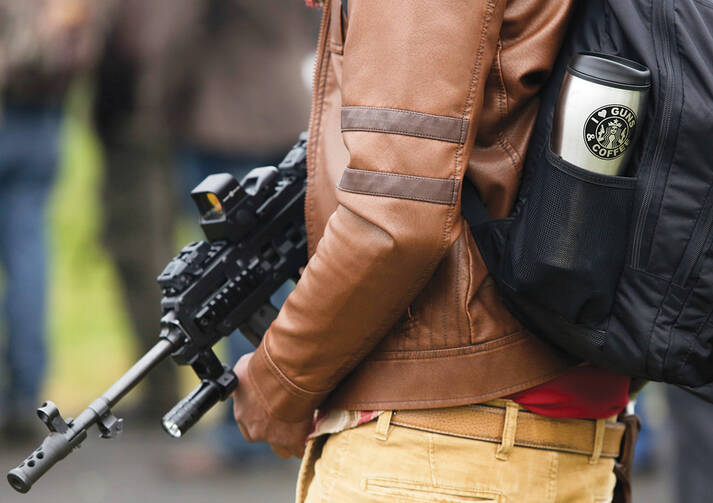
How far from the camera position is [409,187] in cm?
171

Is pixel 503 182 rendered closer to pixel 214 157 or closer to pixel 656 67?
pixel 656 67

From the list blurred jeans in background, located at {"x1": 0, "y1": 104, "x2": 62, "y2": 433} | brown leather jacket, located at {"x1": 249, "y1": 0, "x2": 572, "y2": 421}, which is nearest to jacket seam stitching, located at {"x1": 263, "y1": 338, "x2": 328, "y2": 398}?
brown leather jacket, located at {"x1": 249, "y1": 0, "x2": 572, "y2": 421}

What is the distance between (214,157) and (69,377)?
2.03 metres

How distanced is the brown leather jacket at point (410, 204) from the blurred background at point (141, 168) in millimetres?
1878

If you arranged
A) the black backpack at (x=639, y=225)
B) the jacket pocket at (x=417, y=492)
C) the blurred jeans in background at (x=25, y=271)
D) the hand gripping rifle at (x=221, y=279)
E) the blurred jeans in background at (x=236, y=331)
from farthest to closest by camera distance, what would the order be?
the blurred jeans in background at (x=25, y=271) → the blurred jeans in background at (x=236, y=331) → the hand gripping rifle at (x=221, y=279) → the jacket pocket at (x=417, y=492) → the black backpack at (x=639, y=225)

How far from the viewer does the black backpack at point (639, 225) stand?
5.33 ft

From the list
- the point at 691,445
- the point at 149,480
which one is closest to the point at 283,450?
the point at 691,445

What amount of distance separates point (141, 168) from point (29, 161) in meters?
0.76

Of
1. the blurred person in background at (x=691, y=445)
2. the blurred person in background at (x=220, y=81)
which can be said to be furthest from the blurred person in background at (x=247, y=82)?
the blurred person in background at (x=691, y=445)

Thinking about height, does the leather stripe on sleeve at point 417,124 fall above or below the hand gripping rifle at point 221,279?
above

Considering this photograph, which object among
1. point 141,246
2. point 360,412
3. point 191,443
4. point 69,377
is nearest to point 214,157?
point 141,246

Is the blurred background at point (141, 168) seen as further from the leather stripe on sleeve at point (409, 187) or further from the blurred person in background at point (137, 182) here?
the leather stripe on sleeve at point (409, 187)

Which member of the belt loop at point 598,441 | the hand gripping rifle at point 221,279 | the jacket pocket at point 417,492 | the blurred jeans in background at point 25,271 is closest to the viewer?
the jacket pocket at point 417,492

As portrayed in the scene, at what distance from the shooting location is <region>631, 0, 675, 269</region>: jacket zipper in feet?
5.36
